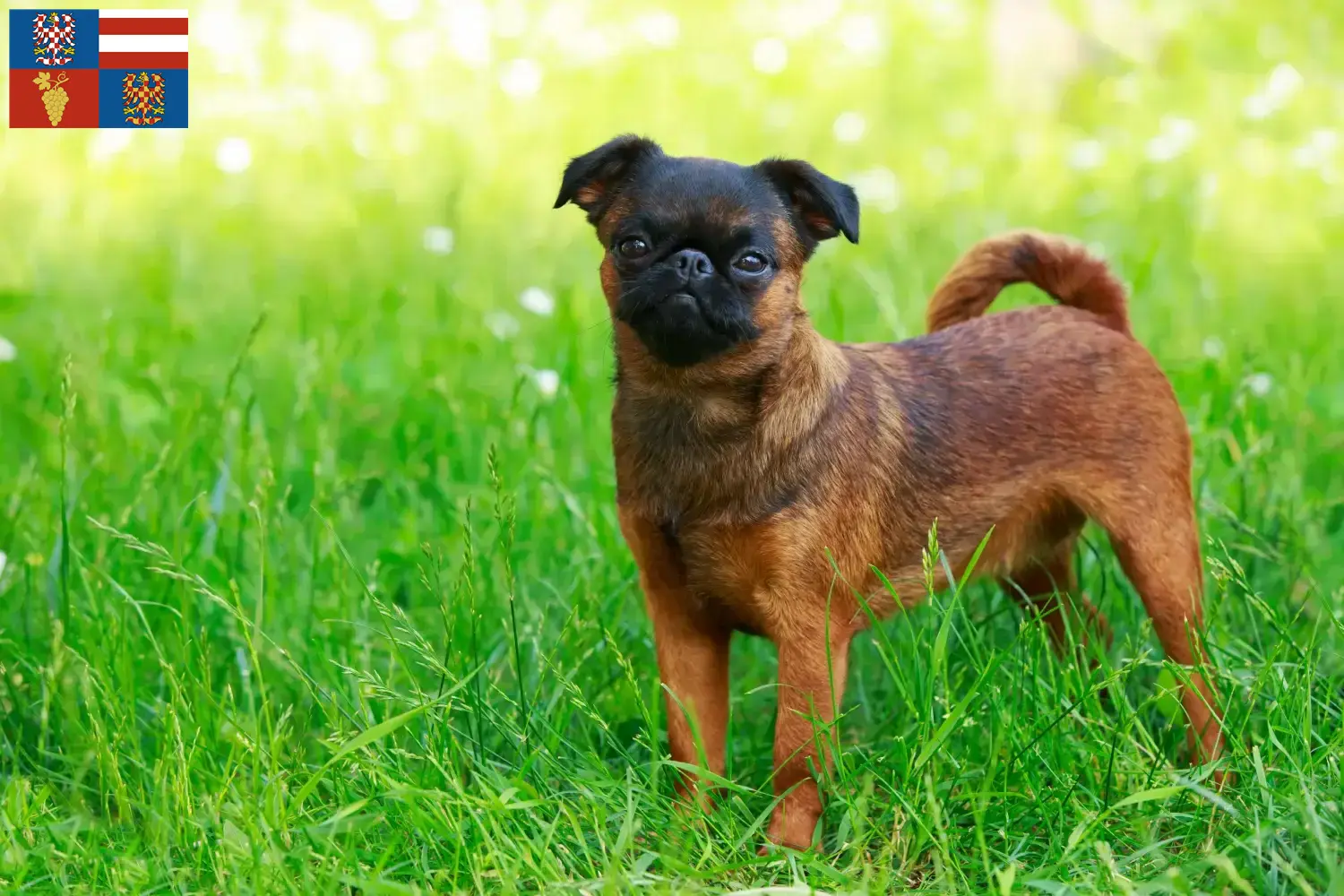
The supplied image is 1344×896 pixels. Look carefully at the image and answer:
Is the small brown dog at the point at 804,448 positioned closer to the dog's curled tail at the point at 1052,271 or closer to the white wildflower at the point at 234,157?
the dog's curled tail at the point at 1052,271

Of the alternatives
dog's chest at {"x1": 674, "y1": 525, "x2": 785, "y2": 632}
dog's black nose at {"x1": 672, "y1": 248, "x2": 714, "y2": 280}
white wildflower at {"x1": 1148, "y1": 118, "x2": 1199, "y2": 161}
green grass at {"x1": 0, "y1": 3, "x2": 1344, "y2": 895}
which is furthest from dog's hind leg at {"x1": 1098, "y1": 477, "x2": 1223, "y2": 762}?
white wildflower at {"x1": 1148, "y1": 118, "x2": 1199, "y2": 161}

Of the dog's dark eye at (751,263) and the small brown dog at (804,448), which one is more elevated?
the dog's dark eye at (751,263)

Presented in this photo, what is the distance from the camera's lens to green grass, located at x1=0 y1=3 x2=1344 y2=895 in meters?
3.04

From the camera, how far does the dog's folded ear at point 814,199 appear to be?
11.2 ft

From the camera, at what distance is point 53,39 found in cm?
695

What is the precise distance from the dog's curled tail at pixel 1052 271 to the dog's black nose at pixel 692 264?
4.45ft

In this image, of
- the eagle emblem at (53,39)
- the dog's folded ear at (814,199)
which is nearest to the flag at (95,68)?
the eagle emblem at (53,39)

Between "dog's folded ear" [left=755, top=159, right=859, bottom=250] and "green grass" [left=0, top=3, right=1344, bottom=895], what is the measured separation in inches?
36.2

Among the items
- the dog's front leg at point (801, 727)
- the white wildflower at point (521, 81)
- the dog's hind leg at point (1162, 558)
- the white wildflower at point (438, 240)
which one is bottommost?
the dog's front leg at point (801, 727)

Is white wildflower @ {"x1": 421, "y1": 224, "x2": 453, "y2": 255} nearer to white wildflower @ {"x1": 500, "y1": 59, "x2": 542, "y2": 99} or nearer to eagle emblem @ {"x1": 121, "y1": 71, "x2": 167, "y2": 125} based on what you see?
eagle emblem @ {"x1": 121, "y1": 71, "x2": 167, "y2": 125}

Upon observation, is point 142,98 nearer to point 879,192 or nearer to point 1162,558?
point 879,192

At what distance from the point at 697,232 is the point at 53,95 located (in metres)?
5.35

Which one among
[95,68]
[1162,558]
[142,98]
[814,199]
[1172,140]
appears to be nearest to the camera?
[814,199]

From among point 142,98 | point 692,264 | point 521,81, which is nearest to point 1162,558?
point 692,264
